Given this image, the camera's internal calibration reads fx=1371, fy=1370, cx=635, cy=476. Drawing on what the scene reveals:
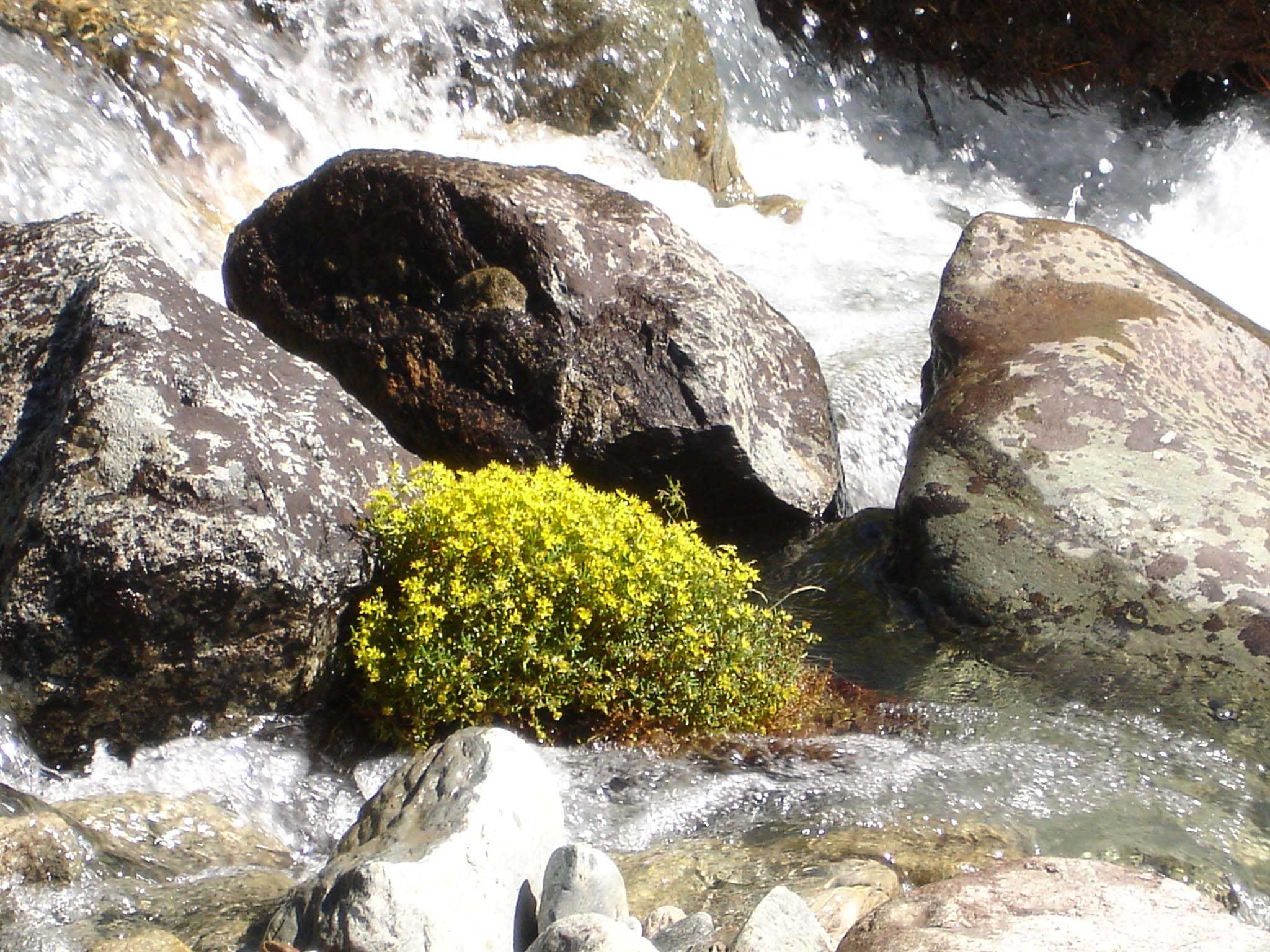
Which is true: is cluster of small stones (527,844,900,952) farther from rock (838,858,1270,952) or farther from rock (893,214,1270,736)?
rock (893,214,1270,736)

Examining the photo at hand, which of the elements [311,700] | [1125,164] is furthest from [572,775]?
[1125,164]

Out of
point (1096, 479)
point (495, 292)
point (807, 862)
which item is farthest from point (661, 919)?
point (495, 292)

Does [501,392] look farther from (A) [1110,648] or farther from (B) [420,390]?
(A) [1110,648]

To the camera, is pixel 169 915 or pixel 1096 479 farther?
pixel 1096 479

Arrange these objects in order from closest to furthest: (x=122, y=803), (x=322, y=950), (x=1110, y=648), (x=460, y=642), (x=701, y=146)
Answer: (x=322, y=950) < (x=122, y=803) < (x=460, y=642) < (x=1110, y=648) < (x=701, y=146)

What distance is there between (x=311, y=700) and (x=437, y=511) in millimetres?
711

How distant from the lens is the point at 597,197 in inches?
238

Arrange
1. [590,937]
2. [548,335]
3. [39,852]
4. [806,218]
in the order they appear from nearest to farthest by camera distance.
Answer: [590,937] → [39,852] → [548,335] → [806,218]

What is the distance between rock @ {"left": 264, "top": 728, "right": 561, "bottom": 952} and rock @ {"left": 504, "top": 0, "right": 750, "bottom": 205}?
7581 mm

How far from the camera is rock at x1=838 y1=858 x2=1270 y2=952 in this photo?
10.3 feet

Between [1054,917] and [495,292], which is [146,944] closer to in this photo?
[1054,917]

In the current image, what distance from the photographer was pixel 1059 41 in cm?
1427

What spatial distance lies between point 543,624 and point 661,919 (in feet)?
3.92

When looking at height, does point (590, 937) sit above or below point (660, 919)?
above
